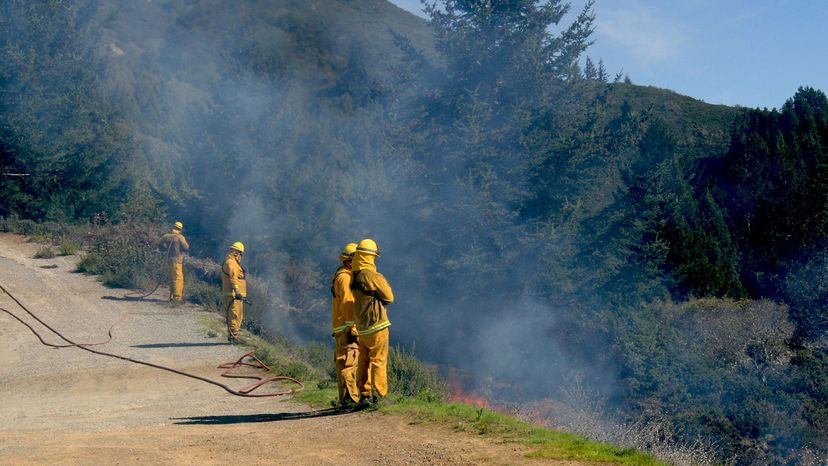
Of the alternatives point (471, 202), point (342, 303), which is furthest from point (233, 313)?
point (471, 202)

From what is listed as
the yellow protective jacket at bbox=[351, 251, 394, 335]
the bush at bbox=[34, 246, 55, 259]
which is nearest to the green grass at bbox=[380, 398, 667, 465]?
the yellow protective jacket at bbox=[351, 251, 394, 335]

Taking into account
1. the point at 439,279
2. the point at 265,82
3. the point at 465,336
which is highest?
the point at 265,82

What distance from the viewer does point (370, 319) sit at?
8.76 m

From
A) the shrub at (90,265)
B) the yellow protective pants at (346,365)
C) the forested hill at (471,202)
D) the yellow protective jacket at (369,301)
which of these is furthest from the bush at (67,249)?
the yellow protective jacket at (369,301)

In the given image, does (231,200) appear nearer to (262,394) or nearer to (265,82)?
(265,82)

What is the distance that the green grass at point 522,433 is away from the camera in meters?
6.47

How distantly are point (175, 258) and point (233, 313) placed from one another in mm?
4355

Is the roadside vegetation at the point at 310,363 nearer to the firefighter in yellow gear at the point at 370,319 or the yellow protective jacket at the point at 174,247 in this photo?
the firefighter in yellow gear at the point at 370,319

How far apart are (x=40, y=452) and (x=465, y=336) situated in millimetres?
21143

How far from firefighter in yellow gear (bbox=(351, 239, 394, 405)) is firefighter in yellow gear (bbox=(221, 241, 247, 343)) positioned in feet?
19.7

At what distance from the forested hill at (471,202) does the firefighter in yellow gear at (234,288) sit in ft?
23.9

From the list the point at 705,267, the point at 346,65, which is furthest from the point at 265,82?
the point at 346,65

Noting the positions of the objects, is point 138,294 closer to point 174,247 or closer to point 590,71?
→ point 174,247

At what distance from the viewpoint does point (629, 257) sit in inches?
1107
